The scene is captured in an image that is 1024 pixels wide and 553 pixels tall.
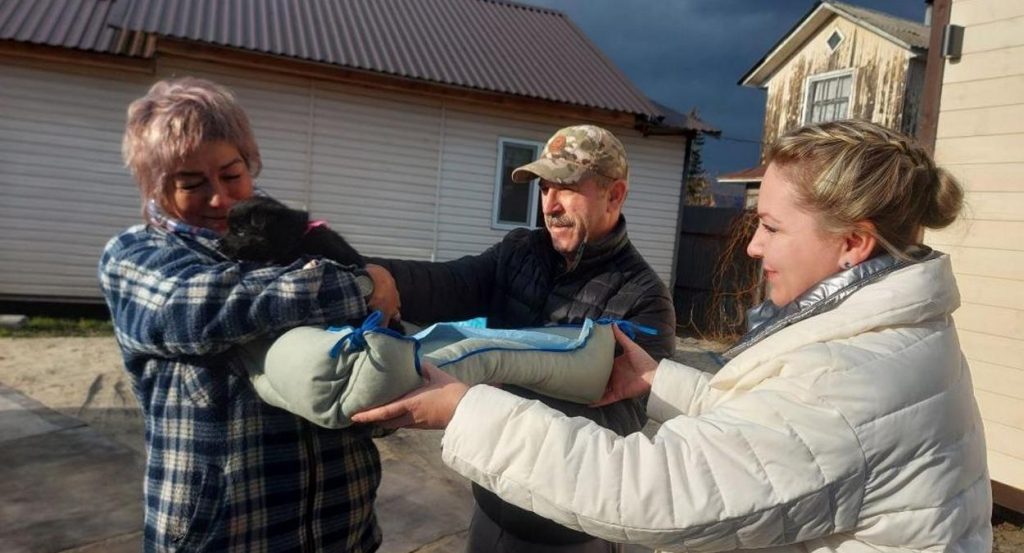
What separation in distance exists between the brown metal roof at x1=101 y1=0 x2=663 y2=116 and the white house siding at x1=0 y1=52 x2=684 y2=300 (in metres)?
0.46

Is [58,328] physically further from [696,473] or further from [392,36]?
[696,473]

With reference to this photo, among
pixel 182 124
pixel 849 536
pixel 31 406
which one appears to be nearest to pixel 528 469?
pixel 849 536

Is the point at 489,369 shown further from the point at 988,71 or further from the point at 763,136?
the point at 763,136

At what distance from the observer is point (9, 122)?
838 cm

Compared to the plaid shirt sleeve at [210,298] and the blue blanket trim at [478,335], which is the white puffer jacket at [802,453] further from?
the plaid shirt sleeve at [210,298]

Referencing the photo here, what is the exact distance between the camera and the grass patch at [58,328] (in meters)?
7.90

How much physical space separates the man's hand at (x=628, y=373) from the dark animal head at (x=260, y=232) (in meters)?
0.84

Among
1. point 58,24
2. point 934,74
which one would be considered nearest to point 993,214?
point 934,74

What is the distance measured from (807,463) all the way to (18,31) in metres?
9.83

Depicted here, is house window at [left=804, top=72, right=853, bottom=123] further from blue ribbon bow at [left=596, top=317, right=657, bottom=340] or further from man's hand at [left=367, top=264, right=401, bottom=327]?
man's hand at [left=367, top=264, right=401, bottom=327]

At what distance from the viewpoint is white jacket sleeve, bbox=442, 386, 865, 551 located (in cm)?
108

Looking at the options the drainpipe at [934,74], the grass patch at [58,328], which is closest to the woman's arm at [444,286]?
the drainpipe at [934,74]

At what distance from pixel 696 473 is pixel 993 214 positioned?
13.9ft

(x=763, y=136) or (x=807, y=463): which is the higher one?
(x=763, y=136)
